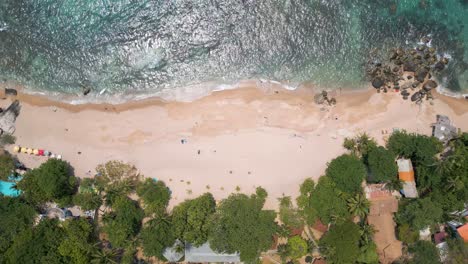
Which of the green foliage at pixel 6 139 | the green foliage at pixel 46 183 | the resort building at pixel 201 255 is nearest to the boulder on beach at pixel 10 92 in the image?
the green foliage at pixel 6 139

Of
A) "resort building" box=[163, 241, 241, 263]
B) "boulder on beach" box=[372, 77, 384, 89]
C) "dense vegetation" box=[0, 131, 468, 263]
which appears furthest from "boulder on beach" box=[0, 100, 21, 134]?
"boulder on beach" box=[372, 77, 384, 89]

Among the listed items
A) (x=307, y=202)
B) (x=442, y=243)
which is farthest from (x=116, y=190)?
(x=442, y=243)

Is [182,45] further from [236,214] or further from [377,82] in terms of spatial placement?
[377,82]

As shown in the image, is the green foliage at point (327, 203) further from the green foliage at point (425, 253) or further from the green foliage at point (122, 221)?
the green foliage at point (122, 221)

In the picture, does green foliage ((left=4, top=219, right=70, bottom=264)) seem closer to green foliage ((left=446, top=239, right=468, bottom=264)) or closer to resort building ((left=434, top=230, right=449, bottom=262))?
resort building ((left=434, top=230, right=449, bottom=262))

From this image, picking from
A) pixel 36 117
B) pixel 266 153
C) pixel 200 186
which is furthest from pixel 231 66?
pixel 36 117
